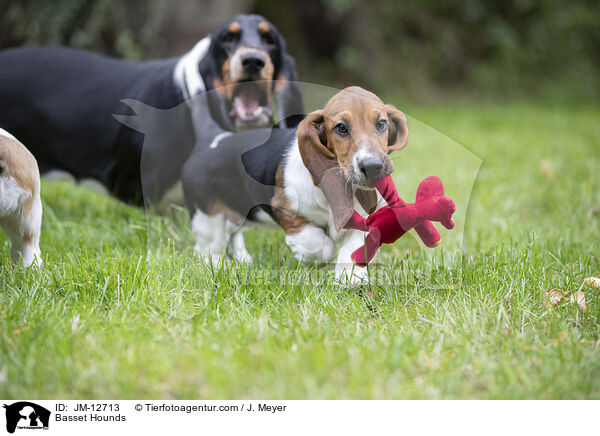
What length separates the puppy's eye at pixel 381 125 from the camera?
207 centimetres

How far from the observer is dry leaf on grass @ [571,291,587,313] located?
2.17 m

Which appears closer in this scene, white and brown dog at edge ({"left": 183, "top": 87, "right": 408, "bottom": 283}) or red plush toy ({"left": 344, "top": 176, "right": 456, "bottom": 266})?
white and brown dog at edge ({"left": 183, "top": 87, "right": 408, "bottom": 283})

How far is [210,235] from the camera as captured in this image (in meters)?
2.60

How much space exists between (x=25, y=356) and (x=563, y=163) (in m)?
4.24

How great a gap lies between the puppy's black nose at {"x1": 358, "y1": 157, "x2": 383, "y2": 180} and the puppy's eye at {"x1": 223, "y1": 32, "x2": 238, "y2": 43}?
1282mm

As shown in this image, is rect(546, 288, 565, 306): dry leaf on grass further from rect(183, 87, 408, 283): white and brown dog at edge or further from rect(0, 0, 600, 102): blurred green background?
rect(0, 0, 600, 102): blurred green background

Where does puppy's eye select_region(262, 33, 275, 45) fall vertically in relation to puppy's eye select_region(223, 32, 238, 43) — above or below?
above

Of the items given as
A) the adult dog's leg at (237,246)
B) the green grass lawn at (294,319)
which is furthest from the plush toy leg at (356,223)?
the adult dog's leg at (237,246)

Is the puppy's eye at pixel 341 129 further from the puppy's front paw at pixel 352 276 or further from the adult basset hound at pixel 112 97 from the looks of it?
the adult basset hound at pixel 112 97

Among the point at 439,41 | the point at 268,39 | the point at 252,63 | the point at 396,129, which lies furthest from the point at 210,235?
the point at 439,41

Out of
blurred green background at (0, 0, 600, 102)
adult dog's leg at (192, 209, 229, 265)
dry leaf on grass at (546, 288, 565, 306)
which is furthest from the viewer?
blurred green background at (0, 0, 600, 102)

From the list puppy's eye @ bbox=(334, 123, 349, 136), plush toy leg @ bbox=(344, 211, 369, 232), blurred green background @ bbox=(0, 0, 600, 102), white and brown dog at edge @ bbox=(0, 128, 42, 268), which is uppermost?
blurred green background @ bbox=(0, 0, 600, 102)

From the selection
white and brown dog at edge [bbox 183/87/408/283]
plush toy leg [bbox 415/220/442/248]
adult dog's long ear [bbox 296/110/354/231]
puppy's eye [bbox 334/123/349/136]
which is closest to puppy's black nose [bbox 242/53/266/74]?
white and brown dog at edge [bbox 183/87/408/283]
